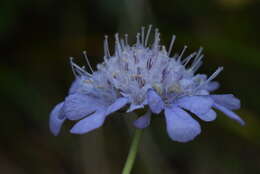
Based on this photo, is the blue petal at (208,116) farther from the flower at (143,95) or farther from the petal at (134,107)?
the petal at (134,107)

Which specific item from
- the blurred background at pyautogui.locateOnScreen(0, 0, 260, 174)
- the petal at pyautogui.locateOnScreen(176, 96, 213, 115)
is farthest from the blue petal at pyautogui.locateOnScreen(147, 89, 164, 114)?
the blurred background at pyautogui.locateOnScreen(0, 0, 260, 174)

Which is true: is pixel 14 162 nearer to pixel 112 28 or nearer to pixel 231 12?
pixel 112 28

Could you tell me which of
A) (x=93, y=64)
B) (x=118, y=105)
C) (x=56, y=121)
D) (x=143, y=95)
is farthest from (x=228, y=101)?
(x=93, y=64)

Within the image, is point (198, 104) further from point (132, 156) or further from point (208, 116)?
point (132, 156)

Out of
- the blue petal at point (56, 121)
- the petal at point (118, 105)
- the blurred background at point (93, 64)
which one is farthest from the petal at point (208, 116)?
the blurred background at point (93, 64)

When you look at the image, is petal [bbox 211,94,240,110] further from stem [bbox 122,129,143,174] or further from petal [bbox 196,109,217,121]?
stem [bbox 122,129,143,174]

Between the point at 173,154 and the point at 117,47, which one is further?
the point at 173,154

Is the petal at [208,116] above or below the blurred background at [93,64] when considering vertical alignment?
above

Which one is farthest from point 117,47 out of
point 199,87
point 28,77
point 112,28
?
point 28,77

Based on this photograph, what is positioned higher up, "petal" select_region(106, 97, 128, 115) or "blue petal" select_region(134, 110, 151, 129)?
"petal" select_region(106, 97, 128, 115)
